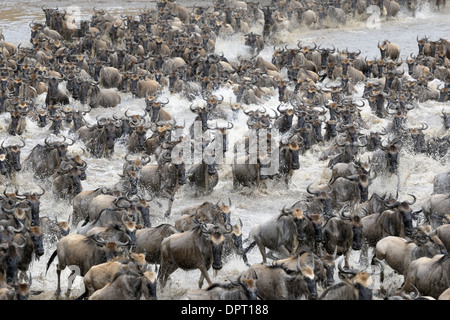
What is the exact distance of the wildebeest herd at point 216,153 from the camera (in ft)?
32.9

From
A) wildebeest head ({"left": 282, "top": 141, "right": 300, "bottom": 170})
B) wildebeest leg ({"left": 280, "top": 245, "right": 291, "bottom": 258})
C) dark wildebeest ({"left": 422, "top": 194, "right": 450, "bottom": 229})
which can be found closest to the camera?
wildebeest leg ({"left": 280, "top": 245, "right": 291, "bottom": 258})

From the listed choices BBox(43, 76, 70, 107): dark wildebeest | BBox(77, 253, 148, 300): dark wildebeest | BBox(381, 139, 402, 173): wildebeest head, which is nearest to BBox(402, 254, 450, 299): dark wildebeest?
BBox(77, 253, 148, 300): dark wildebeest

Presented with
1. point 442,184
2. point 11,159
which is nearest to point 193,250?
point 442,184

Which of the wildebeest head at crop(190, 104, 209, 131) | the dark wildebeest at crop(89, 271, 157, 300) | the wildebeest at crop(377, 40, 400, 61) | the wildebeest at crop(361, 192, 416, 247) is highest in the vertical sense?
the dark wildebeest at crop(89, 271, 157, 300)

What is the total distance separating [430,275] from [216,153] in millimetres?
6559

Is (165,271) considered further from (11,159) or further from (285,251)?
(11,159)

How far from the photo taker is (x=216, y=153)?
15.4 meters

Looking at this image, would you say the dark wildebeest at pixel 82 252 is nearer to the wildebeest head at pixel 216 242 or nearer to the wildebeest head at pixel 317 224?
the wildebeest head at pixel 216 242

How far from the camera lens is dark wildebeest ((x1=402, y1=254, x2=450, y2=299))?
31.7 feet

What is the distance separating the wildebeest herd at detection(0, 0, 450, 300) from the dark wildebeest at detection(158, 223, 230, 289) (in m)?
0.02

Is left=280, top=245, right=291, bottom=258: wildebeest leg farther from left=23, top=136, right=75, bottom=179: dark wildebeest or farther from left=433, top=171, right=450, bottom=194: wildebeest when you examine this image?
left=23, top=136, right=75, bottom=179: dark wildebeest

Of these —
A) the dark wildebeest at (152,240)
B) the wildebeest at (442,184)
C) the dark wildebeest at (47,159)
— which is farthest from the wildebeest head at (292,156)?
the dark wildebeest at (47,159)

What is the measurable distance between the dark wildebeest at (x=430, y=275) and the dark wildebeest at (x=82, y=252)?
391cm
